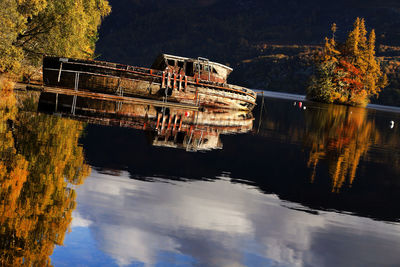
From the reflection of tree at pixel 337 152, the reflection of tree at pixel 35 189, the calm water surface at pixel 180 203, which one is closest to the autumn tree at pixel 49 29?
the calm water surface at pixel 180 203

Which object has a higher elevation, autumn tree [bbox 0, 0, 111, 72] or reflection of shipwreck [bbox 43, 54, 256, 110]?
autumn tree [bbox 0, 0, 111, 72]

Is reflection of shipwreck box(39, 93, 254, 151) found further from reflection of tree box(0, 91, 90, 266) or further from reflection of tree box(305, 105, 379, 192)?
reflection of tree box(0, 91, 90, 266)

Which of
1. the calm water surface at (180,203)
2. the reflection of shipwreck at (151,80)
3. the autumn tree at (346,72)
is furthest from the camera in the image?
the autumn tree at (346,72)

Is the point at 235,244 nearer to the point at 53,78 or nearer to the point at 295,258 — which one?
the point at 295,258

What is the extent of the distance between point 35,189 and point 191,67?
126ft

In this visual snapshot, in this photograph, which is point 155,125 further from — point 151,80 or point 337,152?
point 151,80

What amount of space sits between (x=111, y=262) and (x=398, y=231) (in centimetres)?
707

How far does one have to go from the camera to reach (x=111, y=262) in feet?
22.4

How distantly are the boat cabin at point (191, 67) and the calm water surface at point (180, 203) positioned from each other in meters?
24.3

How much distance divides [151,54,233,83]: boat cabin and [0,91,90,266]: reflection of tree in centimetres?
2845

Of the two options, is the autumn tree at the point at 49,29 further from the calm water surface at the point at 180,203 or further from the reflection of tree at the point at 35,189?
the reflection of tree at the point at 35,189

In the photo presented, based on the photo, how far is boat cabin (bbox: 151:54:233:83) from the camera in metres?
44.7

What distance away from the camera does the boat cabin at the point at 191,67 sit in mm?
44719

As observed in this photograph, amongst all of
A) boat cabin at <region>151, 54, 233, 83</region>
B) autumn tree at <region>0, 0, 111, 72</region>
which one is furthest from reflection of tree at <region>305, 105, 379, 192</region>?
autumn tree at <region>0, 0, 111, 72</region>
